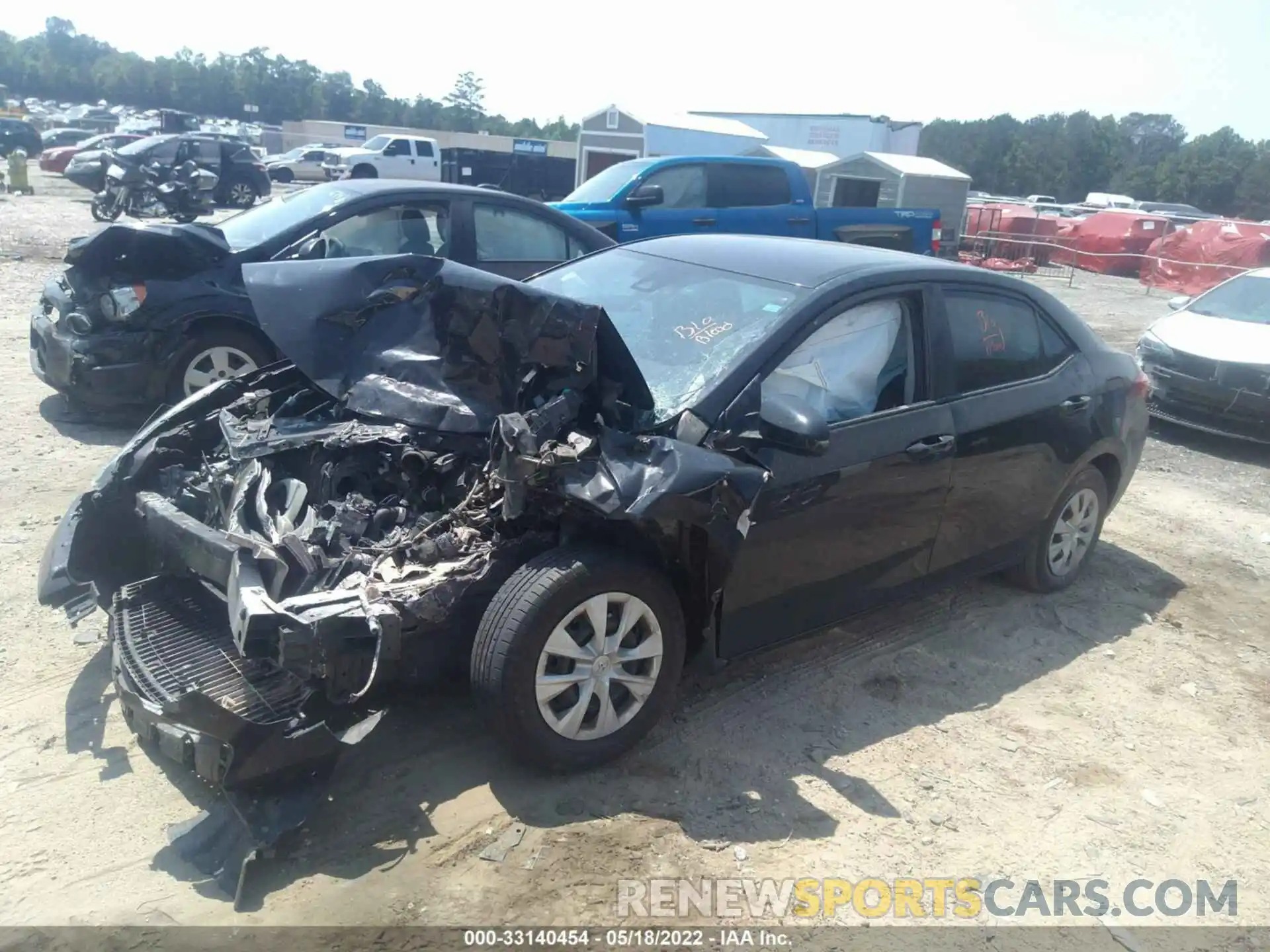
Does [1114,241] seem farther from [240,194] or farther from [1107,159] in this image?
[1107,159]

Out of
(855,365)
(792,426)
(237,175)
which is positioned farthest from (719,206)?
(237,175)

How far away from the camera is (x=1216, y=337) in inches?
353

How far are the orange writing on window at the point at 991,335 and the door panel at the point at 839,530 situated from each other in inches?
20.7

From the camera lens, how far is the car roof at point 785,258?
4.04 m

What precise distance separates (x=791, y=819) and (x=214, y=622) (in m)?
2.21

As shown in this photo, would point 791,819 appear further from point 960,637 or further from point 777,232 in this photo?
point 777,232

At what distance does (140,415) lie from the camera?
6.92 meters

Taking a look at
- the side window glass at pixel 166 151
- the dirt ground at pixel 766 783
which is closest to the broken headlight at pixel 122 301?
the dirt ground at pixel 766 783

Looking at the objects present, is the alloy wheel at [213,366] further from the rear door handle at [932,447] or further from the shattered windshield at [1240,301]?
the shattered windshield at [1240,301]

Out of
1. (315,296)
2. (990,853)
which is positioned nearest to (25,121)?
(315,296)

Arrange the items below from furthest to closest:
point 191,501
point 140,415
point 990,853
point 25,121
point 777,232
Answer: point 25,121 → point 777,232 → point 140,415 → point 191,501 → point 990,853

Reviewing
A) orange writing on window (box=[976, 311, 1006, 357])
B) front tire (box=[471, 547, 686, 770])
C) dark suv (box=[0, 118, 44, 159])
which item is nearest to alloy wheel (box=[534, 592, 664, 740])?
front tire (box=[471, 547, 686, 770])

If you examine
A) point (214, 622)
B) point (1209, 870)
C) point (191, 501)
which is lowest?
point (1209, 870)

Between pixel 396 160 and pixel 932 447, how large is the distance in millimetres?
31946
